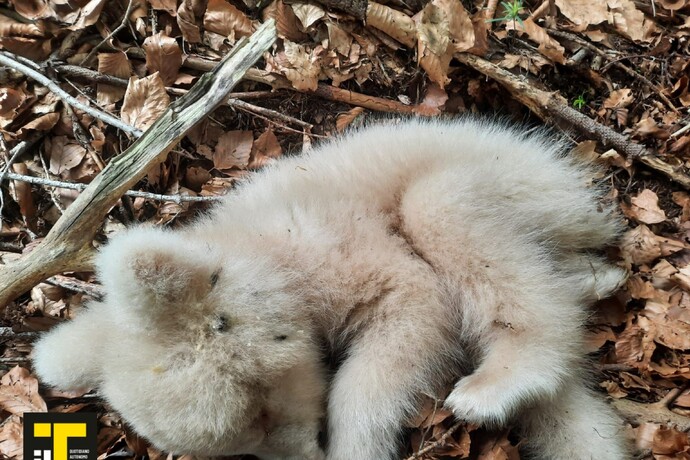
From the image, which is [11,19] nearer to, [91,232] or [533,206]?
[91,232]

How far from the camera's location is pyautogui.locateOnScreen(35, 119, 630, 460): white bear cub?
7.09ft

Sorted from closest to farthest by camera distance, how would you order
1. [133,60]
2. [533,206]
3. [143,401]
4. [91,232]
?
1. [143,401]
2. [91,232]
3. [533,206]
4. [133,60]

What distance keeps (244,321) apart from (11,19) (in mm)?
2646

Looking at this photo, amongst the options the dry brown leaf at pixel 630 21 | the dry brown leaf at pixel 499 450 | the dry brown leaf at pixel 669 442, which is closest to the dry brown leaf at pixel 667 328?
the dry brown leaf at pixel 669 442

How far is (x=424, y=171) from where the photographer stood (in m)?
2.80

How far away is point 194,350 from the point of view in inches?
84.4

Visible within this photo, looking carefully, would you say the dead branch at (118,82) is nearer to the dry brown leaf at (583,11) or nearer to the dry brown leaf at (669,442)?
the dry brown leaf at (583,11)

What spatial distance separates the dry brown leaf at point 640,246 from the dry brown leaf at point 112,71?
3080mm

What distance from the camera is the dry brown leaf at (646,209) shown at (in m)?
3.32

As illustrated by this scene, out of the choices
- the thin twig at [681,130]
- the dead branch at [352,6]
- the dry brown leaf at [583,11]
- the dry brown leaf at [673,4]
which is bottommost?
the dead branch at [352,6]

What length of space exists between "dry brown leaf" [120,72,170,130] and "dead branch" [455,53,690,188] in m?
1.81

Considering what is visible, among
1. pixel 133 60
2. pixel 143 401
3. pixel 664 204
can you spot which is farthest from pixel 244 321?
pixel 664 204

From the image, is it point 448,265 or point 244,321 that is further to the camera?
point 448,265

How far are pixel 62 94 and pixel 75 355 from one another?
159cm
